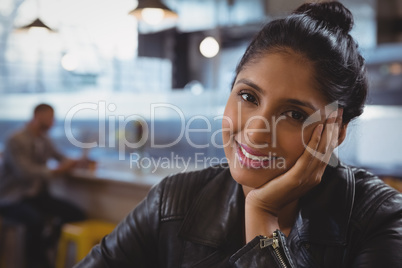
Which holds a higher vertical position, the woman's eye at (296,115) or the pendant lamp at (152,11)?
the pendant lamp at (152,11)

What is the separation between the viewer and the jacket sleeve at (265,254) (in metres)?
1.02

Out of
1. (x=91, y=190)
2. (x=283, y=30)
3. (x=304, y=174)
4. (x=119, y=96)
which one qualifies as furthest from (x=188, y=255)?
(x=119, y=96)

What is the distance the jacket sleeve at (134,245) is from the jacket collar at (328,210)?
0.37 m

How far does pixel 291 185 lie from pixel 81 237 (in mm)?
2926

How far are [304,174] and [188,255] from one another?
1.18 ft

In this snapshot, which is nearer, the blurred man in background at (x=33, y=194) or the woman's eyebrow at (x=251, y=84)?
the woman's eyebrow at (x=251, y=84)

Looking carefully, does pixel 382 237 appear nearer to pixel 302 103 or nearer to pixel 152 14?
pixel 302 103

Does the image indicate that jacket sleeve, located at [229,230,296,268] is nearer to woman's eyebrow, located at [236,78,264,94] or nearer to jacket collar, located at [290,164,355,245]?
jacket collar, located at [290,164,355,245]

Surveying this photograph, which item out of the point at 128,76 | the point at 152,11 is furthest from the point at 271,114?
the point at 128,76

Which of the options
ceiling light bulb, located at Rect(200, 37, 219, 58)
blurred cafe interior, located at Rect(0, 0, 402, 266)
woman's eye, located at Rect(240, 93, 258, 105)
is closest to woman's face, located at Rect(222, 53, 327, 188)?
woman's eye, located at Rect(240, 93, 258, 105)

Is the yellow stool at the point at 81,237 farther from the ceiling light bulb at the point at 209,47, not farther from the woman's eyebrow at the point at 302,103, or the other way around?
the ceiling light bulb at the point at 209,47

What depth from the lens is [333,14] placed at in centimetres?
116

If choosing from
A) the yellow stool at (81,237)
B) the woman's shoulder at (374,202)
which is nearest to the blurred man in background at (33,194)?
the yellow stool at (81,237)

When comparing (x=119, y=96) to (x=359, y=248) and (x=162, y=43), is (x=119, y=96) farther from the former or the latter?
(x=359, y=248)
